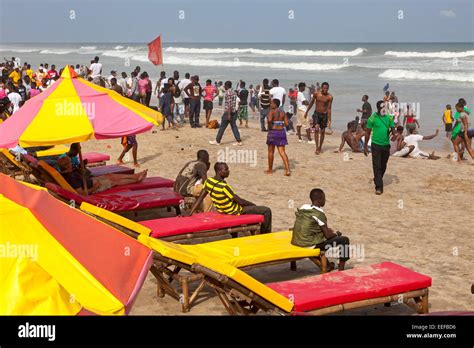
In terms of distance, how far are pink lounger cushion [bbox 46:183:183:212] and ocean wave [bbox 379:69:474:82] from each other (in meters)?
41.3

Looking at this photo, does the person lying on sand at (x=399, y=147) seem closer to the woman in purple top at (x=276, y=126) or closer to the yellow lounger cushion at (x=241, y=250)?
the woman in purple top at (x=276, y=126)

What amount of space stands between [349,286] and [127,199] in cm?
481

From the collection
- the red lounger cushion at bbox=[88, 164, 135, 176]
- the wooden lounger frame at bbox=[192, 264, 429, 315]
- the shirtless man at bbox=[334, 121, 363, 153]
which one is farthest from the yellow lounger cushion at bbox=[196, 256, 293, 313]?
the shirtless man at bbox=[334, 121, 363, 153]

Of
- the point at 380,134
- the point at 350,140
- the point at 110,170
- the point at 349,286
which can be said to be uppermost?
the point at 380,134

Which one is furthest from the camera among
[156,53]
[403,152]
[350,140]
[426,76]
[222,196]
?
[426,76]

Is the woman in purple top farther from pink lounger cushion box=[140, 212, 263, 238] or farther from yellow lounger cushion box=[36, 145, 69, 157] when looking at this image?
pink lounger cushion box=[140, 212, 263, 238]

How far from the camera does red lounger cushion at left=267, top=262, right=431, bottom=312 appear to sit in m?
6.36

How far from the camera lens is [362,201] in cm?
1254

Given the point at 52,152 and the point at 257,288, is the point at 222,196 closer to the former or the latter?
the point at 257,288

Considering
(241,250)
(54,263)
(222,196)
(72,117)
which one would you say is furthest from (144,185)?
(54,263)

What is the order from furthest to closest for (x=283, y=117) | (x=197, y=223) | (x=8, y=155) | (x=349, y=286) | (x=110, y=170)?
(x=283, y=117), (x=110, y=170), (x=8, y=155), (x=197, y=223), (x=349, y=286)

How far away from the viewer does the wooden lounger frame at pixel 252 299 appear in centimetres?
615

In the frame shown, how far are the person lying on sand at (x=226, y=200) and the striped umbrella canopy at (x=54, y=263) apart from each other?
4.37 metres
